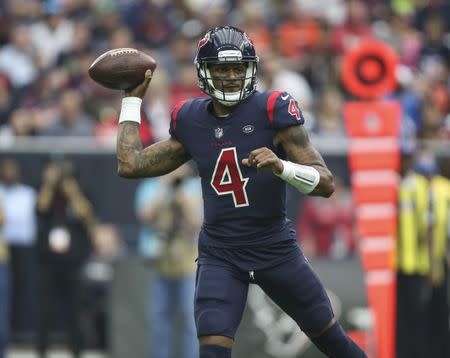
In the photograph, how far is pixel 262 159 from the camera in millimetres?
5344

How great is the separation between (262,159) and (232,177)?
1.76 feet

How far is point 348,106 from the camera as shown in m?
9.65

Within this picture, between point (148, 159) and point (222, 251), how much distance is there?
615 millimetres

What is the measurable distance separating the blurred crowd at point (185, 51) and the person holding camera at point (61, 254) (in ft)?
2.43

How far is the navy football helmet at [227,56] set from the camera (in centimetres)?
584

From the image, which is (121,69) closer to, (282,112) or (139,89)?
(139,89)

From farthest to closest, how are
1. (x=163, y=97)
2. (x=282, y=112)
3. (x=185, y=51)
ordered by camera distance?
(x=185, y=51) < (x=163, y=97) < (x=282, y=112)

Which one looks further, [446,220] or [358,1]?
[358,1]

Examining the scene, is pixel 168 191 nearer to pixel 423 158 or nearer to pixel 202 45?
pixel 423 158

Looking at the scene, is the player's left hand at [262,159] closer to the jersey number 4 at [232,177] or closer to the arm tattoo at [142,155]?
the jersey number 4 at [232,177]

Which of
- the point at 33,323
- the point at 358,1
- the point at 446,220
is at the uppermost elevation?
the point at 358,1

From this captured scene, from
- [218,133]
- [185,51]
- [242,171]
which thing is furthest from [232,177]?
[185,51]

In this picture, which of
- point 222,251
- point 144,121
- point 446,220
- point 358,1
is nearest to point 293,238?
point 222,251

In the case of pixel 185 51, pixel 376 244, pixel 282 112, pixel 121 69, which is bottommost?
pixel 376 244
